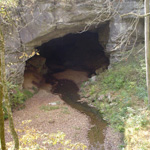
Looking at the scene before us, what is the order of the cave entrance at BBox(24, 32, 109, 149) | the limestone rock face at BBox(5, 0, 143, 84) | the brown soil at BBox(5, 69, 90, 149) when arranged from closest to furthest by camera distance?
the brown soil at BBox(5, 69, 90, 149) < the cave entrance at BBox(24, 32, 109, 149) < the limestone rock face at BBox(5, 0, 143, 84)

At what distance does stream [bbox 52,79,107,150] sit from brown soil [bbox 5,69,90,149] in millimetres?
328

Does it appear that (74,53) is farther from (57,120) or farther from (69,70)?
(57,120)

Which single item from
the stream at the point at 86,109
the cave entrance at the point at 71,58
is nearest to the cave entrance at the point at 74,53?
the cave entrance at the point at 71,58

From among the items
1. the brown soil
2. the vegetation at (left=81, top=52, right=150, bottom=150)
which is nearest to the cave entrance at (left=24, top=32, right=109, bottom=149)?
the brown soil

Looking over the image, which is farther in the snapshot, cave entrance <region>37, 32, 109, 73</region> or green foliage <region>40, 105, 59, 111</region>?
cave entrance <region>37, 32, 109, 73</region>

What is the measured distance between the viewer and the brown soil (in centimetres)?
804

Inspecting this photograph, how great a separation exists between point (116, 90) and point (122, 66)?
9.28 feet

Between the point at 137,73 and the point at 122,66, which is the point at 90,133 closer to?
the point at 137,73

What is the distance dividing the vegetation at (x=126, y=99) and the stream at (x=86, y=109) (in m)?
0.55

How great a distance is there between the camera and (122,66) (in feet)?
43.9

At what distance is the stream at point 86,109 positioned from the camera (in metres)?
7.34

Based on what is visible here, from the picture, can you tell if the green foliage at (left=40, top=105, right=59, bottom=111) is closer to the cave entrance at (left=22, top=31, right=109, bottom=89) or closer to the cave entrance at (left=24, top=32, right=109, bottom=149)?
the cave entrance at (left=24, top=32, right=109, bottom=149)

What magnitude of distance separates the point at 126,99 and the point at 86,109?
118 inches

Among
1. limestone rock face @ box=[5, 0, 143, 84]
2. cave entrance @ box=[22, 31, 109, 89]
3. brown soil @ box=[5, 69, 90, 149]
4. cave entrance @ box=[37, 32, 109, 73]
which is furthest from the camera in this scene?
cave entrance @ box=[37, 32, 109, 73]
